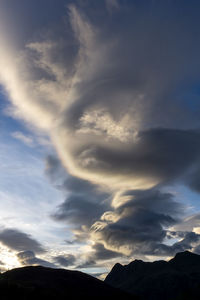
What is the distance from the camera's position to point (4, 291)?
184000 mm

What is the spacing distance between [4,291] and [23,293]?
13277 mm

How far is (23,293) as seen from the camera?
19075 cm
